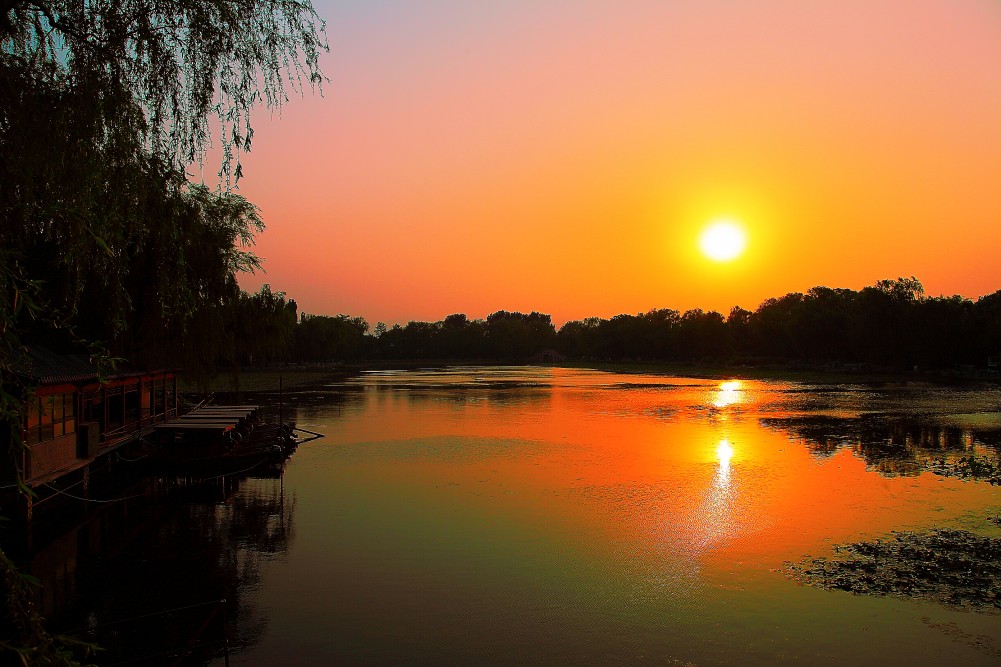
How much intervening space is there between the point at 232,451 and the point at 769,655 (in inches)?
918

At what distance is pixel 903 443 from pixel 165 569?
34.1 meters

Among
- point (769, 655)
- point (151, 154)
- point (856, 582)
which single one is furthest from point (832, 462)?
→ point (151, 154)

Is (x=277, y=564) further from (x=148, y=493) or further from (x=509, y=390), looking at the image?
(x=509, y=390)

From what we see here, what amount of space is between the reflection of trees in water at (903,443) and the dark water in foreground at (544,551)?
23cm

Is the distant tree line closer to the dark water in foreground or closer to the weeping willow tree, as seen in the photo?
the dark water in foreground

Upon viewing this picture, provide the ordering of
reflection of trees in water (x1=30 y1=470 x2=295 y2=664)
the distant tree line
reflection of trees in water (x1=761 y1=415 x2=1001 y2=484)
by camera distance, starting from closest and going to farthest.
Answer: reflection of trees in water (x1=30 y1=470 x2=295 y2=664)
reflection of trees in water (x1=761 y1=415 x2=1001 y2=484)
the distant tree line

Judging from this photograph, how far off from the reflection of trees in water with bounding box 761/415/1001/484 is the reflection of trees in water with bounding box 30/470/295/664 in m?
23.6

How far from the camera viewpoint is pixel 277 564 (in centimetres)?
1788

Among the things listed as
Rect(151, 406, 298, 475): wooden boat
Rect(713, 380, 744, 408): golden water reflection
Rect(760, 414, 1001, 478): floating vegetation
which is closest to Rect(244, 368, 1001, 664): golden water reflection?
Rect(760, 414, 1001, 478): floating vegetation

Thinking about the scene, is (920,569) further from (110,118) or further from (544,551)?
(110,118)

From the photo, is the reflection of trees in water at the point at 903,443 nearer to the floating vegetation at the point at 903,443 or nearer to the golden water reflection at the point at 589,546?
the floating vegetation at the point at 903,443

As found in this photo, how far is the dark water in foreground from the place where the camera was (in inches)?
520

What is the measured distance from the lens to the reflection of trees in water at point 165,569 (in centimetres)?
1333

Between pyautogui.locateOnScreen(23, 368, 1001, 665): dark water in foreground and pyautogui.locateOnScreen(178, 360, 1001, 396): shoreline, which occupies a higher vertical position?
pyautogui.locateOnScreen(178, 360, 1001, 396): shoreline
